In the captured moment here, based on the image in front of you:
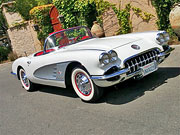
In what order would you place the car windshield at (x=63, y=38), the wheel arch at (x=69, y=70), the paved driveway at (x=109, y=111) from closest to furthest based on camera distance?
the paved driveway at (x=109, y=111), the wheel arch at (x=69, y=70), the car windshield at (x=63, y=38)

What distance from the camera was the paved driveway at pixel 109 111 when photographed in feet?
9.30

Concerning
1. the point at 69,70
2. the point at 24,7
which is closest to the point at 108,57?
Result: the point at 69,70

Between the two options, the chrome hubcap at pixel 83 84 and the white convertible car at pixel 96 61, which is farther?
the chrome hubcap at pixel 83 84

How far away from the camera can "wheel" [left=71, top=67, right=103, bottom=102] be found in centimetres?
373

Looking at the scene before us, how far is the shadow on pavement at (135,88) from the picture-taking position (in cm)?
382

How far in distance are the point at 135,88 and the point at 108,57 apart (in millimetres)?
1056

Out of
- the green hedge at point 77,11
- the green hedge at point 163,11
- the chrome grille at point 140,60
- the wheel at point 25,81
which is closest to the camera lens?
the chrome grille at point 140,60

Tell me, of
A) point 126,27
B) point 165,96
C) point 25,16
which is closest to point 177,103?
point 165,96

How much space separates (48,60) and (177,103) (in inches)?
99.2

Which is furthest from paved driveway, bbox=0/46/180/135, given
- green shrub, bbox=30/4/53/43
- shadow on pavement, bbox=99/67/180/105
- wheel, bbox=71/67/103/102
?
green shrub, bbox=30/4/53/43

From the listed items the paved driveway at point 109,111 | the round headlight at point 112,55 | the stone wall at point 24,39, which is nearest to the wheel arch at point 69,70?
the paved driveway at point 109,111

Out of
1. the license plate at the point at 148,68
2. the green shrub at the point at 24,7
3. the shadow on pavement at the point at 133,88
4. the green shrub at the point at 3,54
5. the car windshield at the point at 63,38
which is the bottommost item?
the green shrub at the point at 3,54

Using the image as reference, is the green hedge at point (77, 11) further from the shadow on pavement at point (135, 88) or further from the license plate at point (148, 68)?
the license plate at point (148, 68)

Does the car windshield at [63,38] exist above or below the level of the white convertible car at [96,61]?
above
